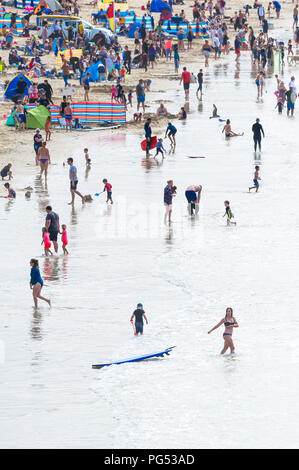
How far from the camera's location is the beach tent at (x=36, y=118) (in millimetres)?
35375

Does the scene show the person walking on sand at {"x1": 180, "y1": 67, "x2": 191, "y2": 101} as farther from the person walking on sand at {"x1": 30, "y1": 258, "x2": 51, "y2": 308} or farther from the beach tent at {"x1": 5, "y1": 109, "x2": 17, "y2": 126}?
the person walking on sand at {"x1": 30, "y1": 258, "x2": 51, "y2": 308}

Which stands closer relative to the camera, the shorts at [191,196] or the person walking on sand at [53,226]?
the person walking on sand at [53,226]

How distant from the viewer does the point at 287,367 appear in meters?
17.6

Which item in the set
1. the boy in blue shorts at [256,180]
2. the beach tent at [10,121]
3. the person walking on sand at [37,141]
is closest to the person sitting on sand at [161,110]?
the beach tent at [10,121]

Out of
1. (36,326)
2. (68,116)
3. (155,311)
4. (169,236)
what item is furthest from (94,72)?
(36,326)

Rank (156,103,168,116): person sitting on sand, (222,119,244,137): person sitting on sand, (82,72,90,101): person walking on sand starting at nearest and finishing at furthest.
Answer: (222,119,244,137): person sitting on sand
(156,103,168,116): person sitting on sand
(82,72,90,101): person walking on sand

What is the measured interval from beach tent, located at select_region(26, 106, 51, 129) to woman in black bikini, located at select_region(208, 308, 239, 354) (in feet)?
61.5

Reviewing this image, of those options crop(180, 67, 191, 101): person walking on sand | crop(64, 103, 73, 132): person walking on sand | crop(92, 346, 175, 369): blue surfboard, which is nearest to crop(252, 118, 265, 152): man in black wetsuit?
crop(64, 103, 73, 132): person walking on sand

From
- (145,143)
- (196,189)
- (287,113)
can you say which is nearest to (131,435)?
(196,189)

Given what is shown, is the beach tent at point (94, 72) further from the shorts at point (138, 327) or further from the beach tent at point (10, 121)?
the shorts at point (138, 327)

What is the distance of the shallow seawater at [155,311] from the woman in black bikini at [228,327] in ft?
0.71

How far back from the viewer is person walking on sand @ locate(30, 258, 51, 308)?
19.1 metres

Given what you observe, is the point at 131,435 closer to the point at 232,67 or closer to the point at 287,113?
the point at 287,113

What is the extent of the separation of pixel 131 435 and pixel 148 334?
3.60 m
